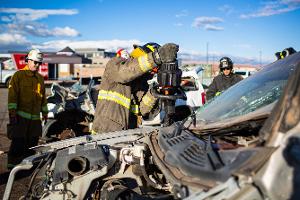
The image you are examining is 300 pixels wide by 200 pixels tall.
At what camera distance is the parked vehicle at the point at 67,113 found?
661cm

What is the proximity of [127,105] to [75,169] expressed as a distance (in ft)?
4.87

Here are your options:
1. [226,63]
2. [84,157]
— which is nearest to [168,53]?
[84,157]

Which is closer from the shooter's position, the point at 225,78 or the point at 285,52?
the point at 285,52

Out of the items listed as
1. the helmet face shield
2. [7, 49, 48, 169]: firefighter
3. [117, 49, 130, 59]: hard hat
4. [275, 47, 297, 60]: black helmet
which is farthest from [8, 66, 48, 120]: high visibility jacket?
[275, 47, 297, 60]: black helmet

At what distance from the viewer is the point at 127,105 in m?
3.59

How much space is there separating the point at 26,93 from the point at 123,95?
8.42ft

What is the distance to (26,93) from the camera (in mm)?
5434

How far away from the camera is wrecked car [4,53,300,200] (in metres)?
1.37

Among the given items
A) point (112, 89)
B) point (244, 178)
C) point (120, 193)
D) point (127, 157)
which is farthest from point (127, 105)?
point (244, 178)

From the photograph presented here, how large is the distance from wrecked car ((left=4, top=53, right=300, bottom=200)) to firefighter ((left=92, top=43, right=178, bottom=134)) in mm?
599

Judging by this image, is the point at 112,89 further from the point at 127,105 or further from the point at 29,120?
the point at 29,120

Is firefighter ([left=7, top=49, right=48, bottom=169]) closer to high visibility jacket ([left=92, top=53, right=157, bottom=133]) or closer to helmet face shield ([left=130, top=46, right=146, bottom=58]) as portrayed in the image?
high visibility jacket ([left=92, top=53, right=157, bottom=133])

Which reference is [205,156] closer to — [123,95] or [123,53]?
[123,95]

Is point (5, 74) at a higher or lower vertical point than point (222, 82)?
lower
